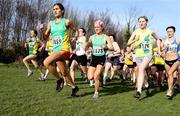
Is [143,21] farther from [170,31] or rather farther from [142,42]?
[170,31]

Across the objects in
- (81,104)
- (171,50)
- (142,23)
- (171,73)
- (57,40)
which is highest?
(142,23)

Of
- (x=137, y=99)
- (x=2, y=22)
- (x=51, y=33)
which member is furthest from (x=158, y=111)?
(x=2, y=22)

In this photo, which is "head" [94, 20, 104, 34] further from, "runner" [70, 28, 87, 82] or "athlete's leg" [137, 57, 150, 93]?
"runner" [70, 28, 87, 82]

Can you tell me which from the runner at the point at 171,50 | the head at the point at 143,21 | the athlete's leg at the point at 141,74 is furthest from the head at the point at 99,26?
the runner at the point at 171,50

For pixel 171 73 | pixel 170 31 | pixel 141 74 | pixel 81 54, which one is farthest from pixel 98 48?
pixel 81 54

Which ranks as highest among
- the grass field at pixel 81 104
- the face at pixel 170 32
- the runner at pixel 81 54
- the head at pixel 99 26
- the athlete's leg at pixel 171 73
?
the head at pixel 99 26

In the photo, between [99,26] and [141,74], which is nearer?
[141,74]

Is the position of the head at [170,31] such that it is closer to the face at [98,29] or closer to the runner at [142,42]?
the runner at [142,42]

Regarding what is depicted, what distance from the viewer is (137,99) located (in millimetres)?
11039

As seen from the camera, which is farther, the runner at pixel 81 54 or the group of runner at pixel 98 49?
the runner at pixel 81 54

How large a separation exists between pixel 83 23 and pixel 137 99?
48127 mm

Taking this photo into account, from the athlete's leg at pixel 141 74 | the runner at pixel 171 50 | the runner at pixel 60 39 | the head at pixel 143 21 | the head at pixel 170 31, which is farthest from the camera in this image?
the head at pixel 170 31

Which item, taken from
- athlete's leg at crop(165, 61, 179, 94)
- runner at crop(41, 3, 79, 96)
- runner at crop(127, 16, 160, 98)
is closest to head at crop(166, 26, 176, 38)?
runner at crop(127, 16, 160, 98)

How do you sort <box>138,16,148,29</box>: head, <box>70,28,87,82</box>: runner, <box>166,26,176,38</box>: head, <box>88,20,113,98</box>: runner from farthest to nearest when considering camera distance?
<box>70,28,87,82</box>: runner, <box>166,26,176,38</box>: head, <box>138,16,148,29</box>: head, <box>88,20,113,98</box>: runner
